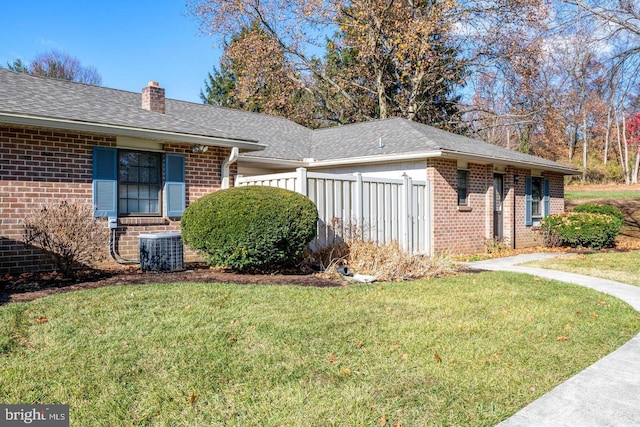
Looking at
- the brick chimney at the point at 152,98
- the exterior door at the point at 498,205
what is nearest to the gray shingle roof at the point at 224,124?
the brick chimney at the point at 152,98

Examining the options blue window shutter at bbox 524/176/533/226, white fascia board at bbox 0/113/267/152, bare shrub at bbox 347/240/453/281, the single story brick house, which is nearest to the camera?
white fascia board at bbox 0/113/267/152

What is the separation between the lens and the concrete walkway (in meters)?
3.21

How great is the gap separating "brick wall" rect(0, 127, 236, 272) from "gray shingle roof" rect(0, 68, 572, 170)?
460mm

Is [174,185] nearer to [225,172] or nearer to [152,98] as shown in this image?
[225,172]

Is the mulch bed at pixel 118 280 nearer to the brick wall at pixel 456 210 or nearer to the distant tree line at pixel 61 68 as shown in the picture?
the brick wall at pixel 456 210

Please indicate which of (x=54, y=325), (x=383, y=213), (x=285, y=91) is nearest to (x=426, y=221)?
(x=383, y=213)

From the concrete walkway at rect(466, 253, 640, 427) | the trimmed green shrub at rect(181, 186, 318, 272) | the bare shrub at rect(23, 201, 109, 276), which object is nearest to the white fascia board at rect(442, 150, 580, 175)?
the trimmed green shrub at rect(181, 186, 318, 272)

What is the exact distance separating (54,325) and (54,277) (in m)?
3.10

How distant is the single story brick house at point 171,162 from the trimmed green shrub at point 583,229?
2.37 ft

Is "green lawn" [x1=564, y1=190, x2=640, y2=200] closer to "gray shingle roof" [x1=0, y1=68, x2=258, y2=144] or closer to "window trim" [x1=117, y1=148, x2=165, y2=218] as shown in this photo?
"gray shingle roof" [x1=0, y1=68, x2=258, y2=144]

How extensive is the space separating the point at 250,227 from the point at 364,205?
11.2 feet

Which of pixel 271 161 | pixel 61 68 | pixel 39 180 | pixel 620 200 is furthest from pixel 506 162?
pixel 61 68

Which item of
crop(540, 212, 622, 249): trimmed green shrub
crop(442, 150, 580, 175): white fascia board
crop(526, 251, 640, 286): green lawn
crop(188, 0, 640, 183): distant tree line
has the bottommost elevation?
crop(526, 251, 640, 286): green lawn

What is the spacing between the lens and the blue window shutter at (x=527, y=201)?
16281mm
